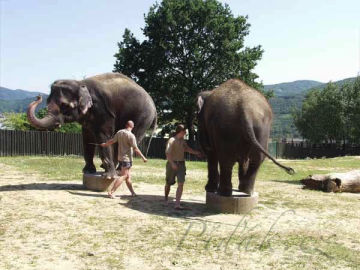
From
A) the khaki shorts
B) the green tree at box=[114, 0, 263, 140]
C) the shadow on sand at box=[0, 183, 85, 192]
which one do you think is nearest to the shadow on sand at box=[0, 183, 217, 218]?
the shadow on sand at box=[0, 183, 85, 192]

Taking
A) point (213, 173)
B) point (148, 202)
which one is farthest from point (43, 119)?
point (213, 173)

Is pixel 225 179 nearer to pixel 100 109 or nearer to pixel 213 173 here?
pixel 213 173

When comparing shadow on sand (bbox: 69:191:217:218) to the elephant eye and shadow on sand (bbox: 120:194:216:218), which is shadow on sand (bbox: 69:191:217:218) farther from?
the elephant eye

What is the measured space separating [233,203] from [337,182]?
589 centimetres

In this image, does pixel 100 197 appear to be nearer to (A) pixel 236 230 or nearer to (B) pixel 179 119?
(A) pixel 236 230

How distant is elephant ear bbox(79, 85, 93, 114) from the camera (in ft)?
33.2

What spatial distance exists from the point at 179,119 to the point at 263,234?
27.1 m

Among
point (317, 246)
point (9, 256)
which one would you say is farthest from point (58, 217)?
point (317, 246)

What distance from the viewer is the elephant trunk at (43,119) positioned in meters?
9.24

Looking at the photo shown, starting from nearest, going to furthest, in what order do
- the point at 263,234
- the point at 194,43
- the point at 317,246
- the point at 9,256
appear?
the point at 9,256 < the point at 317,246 < the point at 263,234 < the point at 194,43

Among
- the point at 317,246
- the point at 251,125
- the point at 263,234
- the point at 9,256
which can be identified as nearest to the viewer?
the point at 9,256

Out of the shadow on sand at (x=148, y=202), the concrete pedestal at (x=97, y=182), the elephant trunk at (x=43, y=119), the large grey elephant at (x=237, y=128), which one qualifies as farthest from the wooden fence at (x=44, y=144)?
the large grey elephant at (x=237, y=128)

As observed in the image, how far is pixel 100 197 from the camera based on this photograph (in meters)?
9.53

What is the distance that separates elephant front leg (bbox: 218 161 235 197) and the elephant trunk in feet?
14.3
